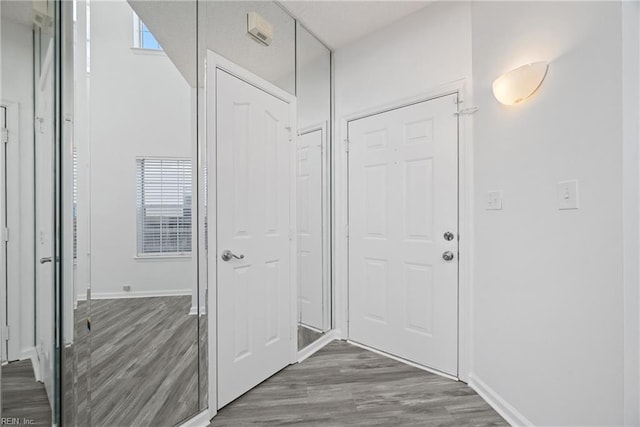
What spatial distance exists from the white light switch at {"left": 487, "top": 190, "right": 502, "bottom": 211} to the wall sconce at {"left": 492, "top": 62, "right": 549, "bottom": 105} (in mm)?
517

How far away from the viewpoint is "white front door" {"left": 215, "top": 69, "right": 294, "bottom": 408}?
1846 millimetres

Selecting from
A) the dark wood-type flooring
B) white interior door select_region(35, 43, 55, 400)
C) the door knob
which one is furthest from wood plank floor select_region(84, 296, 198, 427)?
the door knob

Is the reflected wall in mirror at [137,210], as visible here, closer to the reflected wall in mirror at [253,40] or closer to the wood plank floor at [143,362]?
the wood plank floor at [143,362]

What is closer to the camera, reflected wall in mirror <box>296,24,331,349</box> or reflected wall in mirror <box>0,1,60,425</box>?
reflected wall in mirror <box>0,1,60,425</box>

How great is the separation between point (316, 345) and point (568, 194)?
2.05 metres

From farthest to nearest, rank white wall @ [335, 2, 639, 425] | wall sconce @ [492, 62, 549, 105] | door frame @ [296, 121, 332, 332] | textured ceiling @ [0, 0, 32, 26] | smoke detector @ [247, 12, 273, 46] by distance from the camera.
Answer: door frame @ [296, 121, 332, 332], smoke detector @ [247, 12, 273, 46], wall sconce @ [492, 62, 549, 105], white wall @ [335, 2, 639, 425], textured ceiling @ [0, 0, 32, 26]

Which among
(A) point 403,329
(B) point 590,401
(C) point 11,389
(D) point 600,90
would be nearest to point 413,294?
(A) point 403,329

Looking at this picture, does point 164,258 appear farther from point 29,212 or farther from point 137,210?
point 29,212

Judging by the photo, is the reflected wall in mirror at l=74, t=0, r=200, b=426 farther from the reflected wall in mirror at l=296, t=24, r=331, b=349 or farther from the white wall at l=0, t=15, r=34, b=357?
the reflected wall in mirror at l=296, t=24, r=331, b=349

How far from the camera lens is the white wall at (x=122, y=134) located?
1.25m

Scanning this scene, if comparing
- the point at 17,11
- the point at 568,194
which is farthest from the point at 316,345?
the point at 17,11

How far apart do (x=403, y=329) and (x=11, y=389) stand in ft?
7.29

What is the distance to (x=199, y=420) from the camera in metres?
1.67

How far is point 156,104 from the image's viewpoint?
4.91 feet
